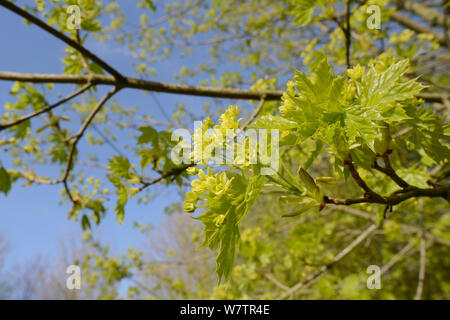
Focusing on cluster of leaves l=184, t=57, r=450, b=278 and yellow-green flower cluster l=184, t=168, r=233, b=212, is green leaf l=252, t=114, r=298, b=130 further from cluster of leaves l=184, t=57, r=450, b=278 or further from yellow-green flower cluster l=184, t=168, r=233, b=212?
yellow-green flower cluster l=184, t=168, r=233, b=212

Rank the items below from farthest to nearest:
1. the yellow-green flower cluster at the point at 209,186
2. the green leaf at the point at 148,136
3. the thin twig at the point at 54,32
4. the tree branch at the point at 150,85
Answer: the green leaf at the point at 148,136 < the tree branch at the point at 150,85 < the thin twig at the point at 54,32 < the yellow-green flower cluster at the point at 209,186

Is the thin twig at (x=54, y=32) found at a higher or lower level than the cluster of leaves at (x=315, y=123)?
higher

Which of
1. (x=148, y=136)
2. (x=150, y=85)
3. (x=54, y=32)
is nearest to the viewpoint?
(x=54, y=32)

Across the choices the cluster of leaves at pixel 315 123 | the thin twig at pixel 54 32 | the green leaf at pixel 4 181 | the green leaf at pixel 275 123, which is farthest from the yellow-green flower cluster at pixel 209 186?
the green leaf at pixel 4 181

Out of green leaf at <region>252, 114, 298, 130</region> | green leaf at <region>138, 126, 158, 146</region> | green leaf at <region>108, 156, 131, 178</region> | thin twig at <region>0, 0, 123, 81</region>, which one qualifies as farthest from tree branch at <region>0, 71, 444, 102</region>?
green leaf at <region>252, 114, 298, 130</region>

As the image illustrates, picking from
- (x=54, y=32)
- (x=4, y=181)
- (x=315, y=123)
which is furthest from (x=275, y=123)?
(x=4, y=181)

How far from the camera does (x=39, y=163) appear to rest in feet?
15.9

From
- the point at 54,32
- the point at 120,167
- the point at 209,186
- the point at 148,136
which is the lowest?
the point at 209,186

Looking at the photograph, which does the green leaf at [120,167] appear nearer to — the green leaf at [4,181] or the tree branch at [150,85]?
the tree branch at [150,85]

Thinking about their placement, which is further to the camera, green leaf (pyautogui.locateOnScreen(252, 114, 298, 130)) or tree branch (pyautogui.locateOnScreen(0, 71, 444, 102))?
tree branch (pyautogui.locateOnScreen(0, 71, 444, 102))

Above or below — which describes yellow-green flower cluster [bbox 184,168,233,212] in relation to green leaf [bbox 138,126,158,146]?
below

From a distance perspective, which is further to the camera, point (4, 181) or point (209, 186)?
point (4, 181)

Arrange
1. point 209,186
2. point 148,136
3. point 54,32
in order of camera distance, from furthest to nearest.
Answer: point 148,136 → point 54,32 → point 209,186

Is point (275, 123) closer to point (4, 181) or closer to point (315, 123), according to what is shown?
point (315, 123)
